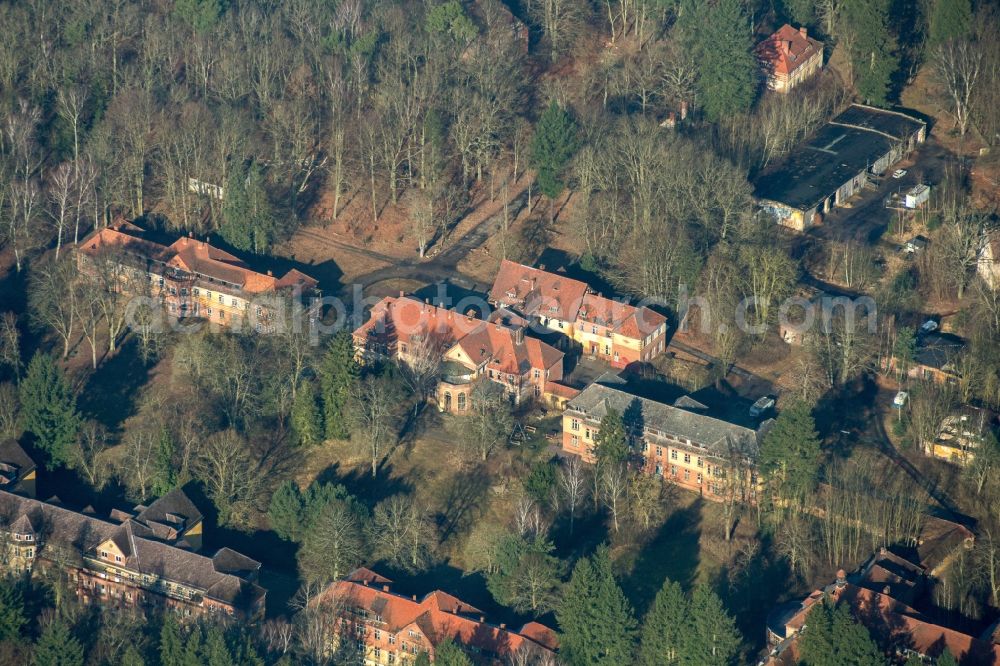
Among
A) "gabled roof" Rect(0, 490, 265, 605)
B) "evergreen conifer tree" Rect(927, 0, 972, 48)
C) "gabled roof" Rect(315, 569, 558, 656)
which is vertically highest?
"evergreen conifer tree" Rect(927, 0, 972, 48)

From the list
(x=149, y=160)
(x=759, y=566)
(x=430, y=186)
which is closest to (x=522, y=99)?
(x=430, y=186)

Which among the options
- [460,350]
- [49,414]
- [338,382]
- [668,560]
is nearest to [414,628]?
[668,560]

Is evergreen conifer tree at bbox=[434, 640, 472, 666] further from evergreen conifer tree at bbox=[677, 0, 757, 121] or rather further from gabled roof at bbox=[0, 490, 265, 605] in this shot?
evergreen conifer tree at bbox=[677, 0, 757, 121]

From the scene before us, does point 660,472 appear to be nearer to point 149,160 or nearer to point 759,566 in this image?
point 759,566

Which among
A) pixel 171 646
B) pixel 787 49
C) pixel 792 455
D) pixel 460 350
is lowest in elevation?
pixel 171 646

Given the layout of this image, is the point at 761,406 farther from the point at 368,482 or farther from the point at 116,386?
the point at 116,386

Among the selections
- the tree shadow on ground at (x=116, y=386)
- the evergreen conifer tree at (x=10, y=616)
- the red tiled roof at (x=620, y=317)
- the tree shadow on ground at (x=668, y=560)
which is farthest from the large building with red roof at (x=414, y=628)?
the red tiled roof at (x=620, y=317)

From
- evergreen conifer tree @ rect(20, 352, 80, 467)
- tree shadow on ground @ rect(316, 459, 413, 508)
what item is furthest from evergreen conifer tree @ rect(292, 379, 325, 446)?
evergreen conifer tree @ rect(20, 352, 80, 467)
